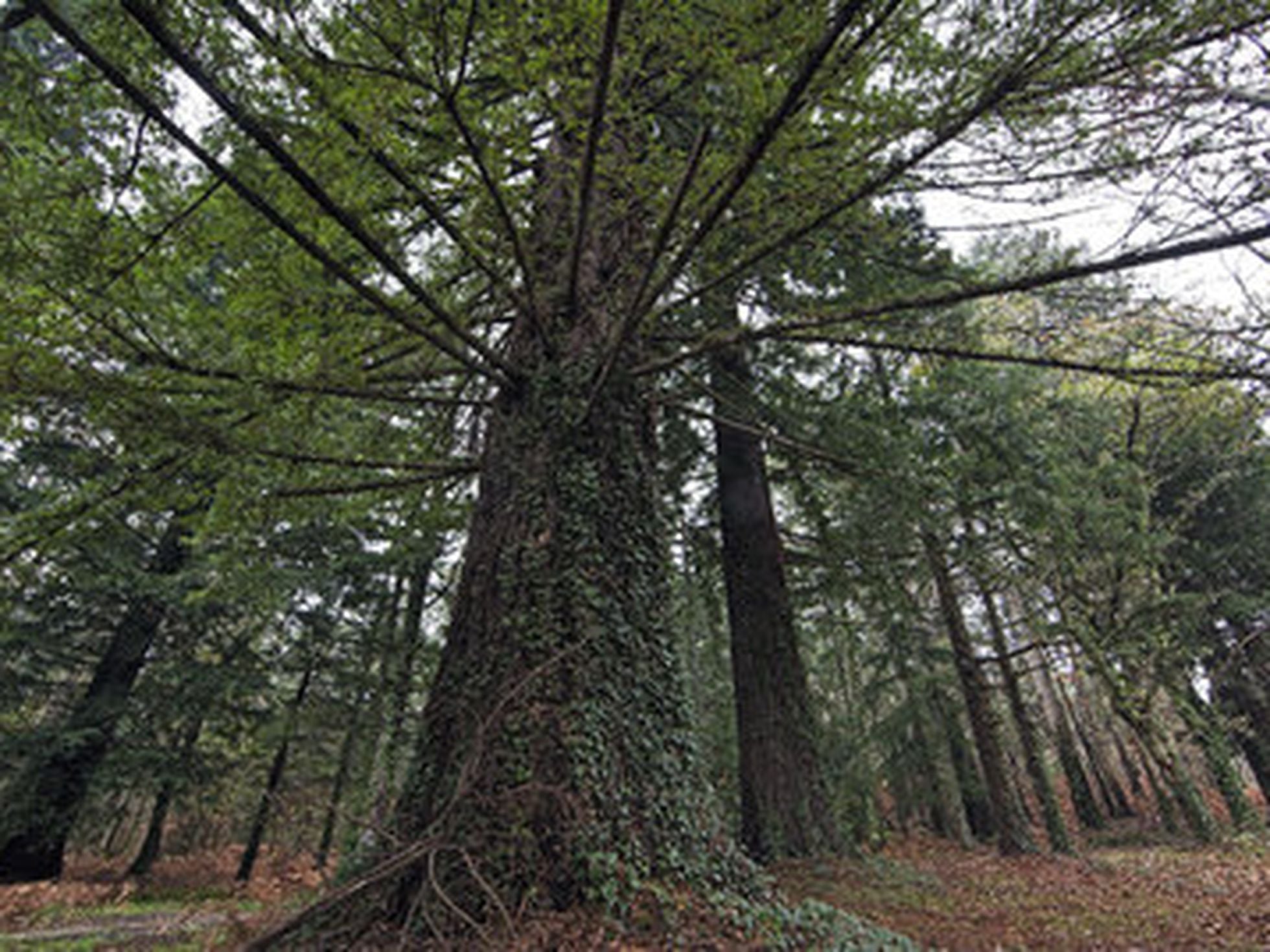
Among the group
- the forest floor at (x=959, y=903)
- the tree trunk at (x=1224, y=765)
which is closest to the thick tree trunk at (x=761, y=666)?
the forest floor at (x=959, y=903)

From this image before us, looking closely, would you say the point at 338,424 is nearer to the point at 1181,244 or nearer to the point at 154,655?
the point at 1181,244

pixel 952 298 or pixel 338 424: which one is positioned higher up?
pixel 338 424

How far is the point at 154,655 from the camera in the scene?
11031 millimetres

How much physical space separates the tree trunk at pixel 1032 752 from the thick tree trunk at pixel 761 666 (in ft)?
15.5

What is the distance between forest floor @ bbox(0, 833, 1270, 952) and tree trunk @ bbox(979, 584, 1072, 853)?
0.67 m

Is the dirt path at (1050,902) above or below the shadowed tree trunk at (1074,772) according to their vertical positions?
below

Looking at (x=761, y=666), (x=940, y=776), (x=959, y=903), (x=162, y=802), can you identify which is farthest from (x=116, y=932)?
(x=940, y=776)

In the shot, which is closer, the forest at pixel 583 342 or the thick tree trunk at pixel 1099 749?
the forest at pixel 583 342

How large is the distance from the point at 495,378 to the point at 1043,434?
10059 mm

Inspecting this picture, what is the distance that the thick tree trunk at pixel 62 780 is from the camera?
342 inches

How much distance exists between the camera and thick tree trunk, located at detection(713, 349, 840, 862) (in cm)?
518

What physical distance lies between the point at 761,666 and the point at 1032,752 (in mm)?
8601

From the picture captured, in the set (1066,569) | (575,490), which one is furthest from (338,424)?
(1066,569)

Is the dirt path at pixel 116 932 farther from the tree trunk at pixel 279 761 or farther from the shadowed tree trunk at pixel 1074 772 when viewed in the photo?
the shadowed tree trunk at pixel 1074 772
